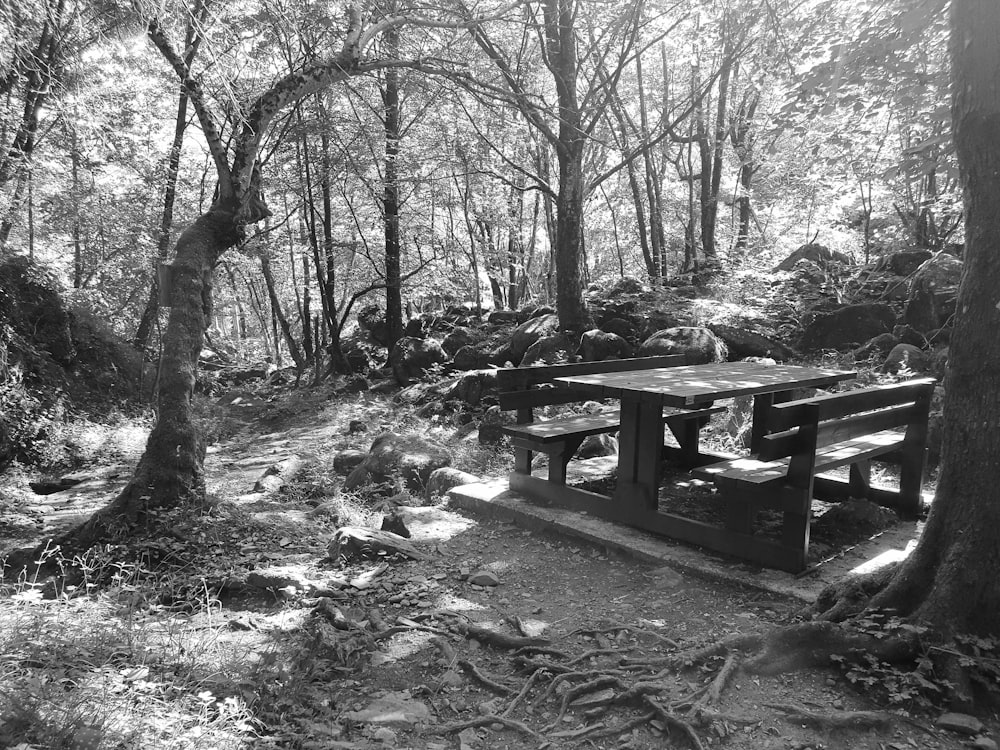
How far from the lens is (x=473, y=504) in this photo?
6328mm

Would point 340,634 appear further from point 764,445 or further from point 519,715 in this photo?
point 764,445

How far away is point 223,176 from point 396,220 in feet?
33.2

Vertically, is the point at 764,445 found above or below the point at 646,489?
above

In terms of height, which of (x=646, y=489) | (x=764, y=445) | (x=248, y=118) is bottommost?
(x=646, y=489)

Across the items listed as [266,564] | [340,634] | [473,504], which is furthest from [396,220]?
[340,634]

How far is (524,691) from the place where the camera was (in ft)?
10.8

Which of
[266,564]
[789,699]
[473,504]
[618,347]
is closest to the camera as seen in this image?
[789,699]

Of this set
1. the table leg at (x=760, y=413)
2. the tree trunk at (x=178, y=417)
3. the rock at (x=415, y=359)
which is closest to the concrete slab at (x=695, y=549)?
the table leg at (x=760, y=413)

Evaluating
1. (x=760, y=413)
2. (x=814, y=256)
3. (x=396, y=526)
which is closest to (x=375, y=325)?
(x=814, y=256)

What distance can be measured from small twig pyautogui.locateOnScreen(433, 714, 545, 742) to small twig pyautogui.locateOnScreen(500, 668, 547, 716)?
2.6 inches

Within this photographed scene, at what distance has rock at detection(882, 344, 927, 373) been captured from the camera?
9.17 meters

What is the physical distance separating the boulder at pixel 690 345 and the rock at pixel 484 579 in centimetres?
595

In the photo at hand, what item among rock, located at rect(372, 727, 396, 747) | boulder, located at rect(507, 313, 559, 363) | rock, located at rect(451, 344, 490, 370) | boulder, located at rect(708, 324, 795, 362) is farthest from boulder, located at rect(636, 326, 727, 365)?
rock, located at rect(372, 727, 396, 747)

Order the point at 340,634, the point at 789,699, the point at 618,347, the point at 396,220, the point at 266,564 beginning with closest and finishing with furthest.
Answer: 1. the point at 789,699
2. the point at 340,634
3. the point at 266,564
4. the point at 618,347
5. the point at 396,220
